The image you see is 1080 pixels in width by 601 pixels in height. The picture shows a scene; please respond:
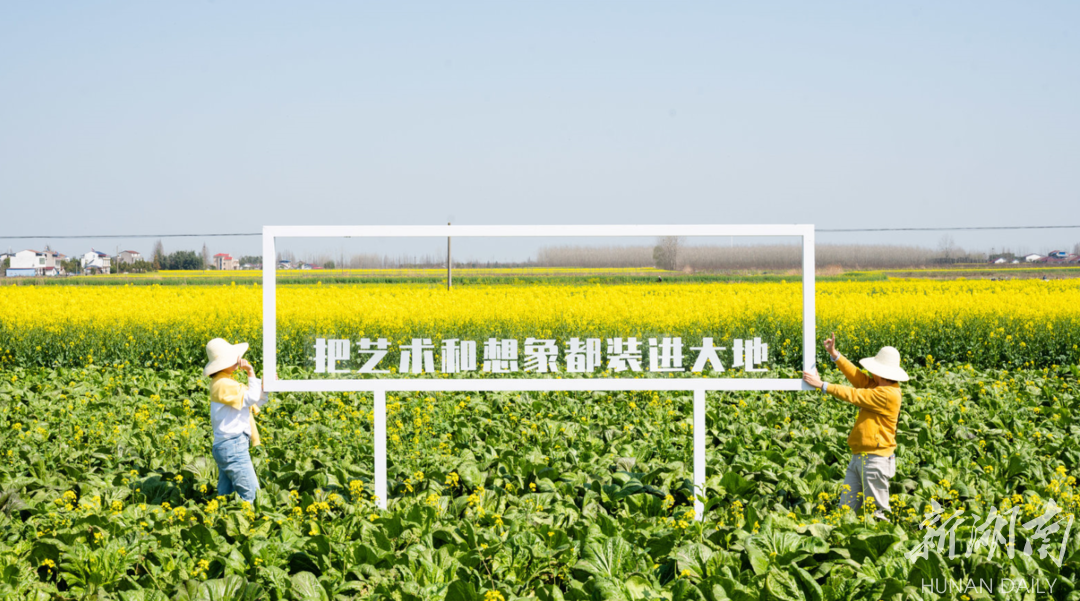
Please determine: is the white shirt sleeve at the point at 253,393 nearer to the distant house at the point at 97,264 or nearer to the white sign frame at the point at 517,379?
the white sign frame at the point at 517,379

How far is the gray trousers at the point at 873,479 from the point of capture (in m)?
5.96

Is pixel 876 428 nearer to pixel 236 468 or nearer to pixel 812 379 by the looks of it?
pixel 812 379

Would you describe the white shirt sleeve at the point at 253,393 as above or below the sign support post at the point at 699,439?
above

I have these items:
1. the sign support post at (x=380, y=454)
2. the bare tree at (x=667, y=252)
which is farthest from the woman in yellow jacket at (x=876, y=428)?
the sign support post at (x=380, y=454)

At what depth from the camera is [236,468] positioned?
6.18 metres

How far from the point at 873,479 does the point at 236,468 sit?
476cm

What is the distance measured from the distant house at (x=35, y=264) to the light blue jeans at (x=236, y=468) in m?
28.6

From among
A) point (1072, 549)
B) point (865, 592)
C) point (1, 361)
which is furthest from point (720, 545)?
point (1, 361)

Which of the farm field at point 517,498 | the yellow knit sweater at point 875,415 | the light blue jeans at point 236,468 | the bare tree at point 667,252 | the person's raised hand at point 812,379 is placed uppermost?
the bare tree at point 667,252

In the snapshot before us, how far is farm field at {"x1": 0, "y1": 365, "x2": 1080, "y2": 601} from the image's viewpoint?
15.3 feet

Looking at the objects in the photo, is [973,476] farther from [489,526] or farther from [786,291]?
[489,526]

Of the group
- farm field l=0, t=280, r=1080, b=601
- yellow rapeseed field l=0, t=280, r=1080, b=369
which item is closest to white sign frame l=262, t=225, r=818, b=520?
farm field l=0, t=280, r=1080, b=601

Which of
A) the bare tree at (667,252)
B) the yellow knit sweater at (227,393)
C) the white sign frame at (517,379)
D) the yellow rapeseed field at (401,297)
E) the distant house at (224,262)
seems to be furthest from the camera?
the distant house at (224,262)

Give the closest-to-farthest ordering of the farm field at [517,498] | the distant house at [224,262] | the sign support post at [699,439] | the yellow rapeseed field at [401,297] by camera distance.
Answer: the farm field at [517,498]
the sign support post at [699,439]
the yellow rapeseed field at [401,297]
the distant house at [224,262]
